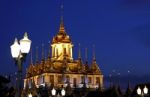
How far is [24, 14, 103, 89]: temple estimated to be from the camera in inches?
3792

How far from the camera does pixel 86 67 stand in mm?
102562

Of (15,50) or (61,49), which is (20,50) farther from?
(61,49)

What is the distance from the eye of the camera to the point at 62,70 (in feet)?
319

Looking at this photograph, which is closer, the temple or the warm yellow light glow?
the temple

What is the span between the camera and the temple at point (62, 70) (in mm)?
96312

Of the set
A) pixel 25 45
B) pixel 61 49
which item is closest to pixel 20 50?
pixel 25 45

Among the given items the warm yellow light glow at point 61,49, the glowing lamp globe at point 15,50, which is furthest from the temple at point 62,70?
the glowing lamp globe at point 15,50

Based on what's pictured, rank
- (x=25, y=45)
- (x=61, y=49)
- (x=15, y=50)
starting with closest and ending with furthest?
(x=25, y=45)
(x=15, y=50)
(x=61, y=49)

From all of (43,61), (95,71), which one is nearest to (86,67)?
(95,71)

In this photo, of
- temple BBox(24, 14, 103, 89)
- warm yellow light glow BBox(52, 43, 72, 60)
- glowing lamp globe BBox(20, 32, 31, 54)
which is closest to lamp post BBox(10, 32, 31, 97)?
glowing lamp globe BBox(20, 32, 31, 54)

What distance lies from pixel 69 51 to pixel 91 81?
875 cm

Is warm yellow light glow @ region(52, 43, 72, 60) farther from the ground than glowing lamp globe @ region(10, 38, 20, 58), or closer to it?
farther from the ground

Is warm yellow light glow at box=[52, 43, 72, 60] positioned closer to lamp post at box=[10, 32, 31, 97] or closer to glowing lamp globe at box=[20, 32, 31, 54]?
lamp post at box=[10, 32, 31, 97]

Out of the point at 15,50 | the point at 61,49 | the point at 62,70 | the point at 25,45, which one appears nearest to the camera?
the point at 25,45
